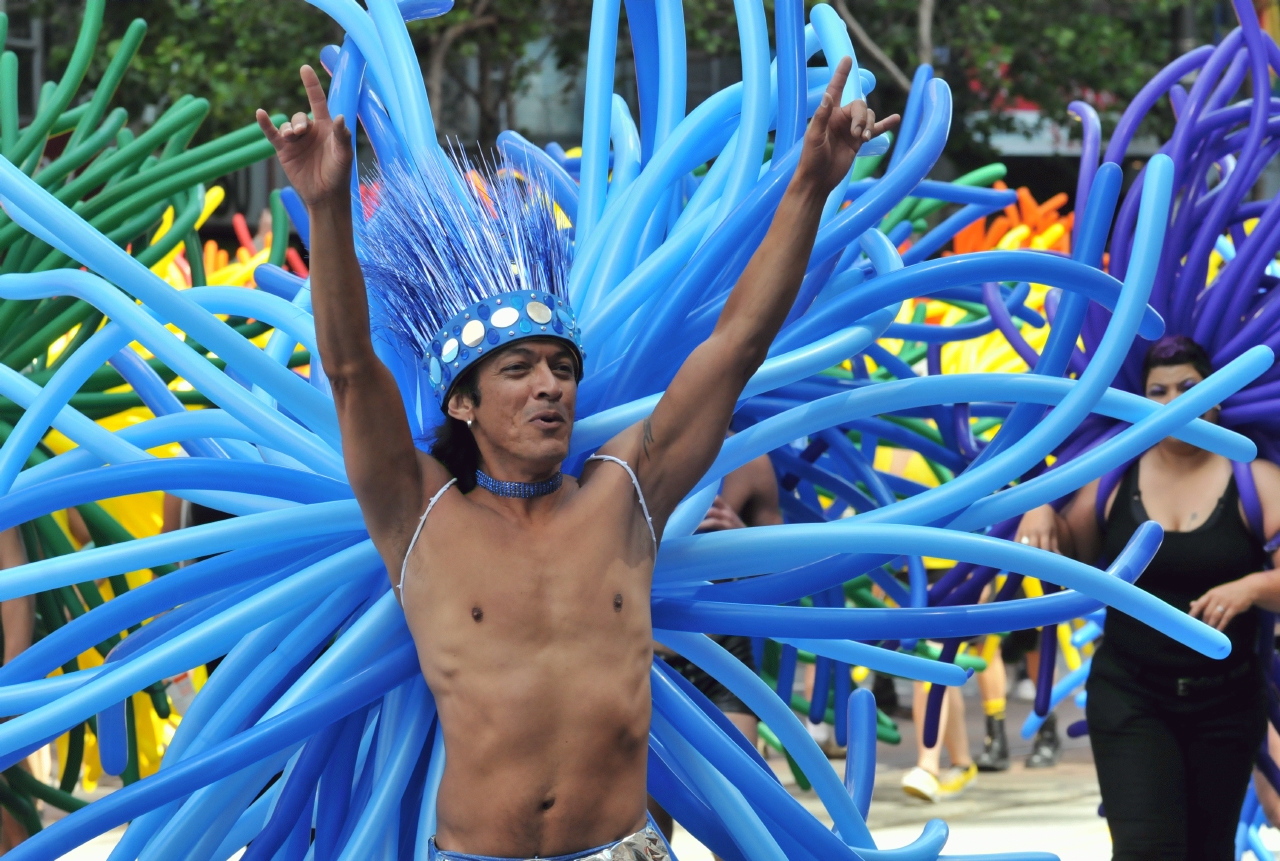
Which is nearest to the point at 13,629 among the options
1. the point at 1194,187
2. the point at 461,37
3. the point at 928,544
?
the point at 928,544

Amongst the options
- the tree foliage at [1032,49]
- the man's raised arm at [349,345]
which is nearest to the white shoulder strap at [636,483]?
the man's raised arm at [349,345]

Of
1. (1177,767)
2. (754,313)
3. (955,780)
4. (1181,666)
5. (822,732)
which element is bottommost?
(822,732)

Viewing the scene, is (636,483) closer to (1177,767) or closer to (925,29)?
(1177,767)

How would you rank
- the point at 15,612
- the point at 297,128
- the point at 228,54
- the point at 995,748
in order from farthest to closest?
the point at 228,54 → the point at 995,748 → the point at 15,612 → the point at 297,128

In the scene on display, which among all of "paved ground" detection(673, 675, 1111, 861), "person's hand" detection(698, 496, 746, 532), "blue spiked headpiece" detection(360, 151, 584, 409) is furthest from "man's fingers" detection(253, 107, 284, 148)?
"paved ground" detection(673, 675, 1111, 861)

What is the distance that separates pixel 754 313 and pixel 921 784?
4.33 m

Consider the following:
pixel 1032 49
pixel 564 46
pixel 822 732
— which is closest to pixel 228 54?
pixel 564 46

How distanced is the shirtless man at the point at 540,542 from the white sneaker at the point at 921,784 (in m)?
4.20

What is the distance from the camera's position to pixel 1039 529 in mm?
3699

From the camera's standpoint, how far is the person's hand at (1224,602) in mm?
3443

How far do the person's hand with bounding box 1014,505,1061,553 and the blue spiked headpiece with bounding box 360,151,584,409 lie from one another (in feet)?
5.34

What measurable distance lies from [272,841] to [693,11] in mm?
11448

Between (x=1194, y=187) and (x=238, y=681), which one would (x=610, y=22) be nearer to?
(x=238, y=681)

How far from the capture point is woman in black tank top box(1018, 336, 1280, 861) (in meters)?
3.48
